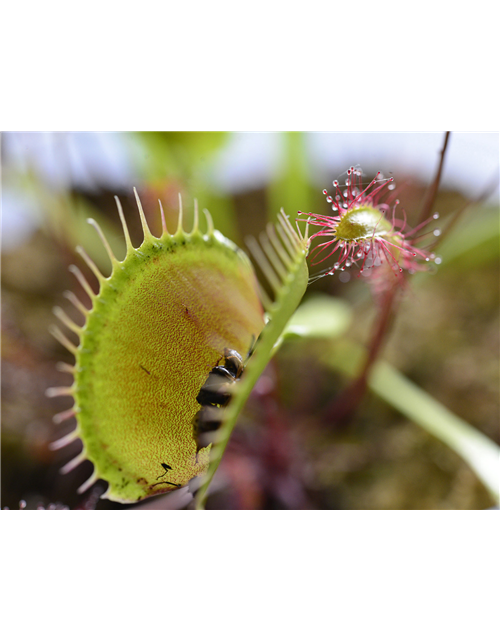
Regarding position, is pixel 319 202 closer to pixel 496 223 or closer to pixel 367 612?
pixel 496 223

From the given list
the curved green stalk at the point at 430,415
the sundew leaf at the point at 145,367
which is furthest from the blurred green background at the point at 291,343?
the sundew leaf at the point at 145,367

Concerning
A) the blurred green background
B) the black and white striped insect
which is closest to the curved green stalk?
the blurred green background

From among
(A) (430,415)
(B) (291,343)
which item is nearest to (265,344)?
(B) (291,343)

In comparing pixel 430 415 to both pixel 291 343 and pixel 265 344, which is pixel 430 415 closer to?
pixel 291 343

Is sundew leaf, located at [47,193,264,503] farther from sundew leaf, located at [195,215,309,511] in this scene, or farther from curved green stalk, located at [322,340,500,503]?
curved green stalk, located at [322,340,500,503]

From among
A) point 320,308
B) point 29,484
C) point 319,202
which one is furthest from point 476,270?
point 29,484

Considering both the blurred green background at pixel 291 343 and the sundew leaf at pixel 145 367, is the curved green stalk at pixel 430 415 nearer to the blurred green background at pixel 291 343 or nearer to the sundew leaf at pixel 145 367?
the blurred green background at pixel 291 343
